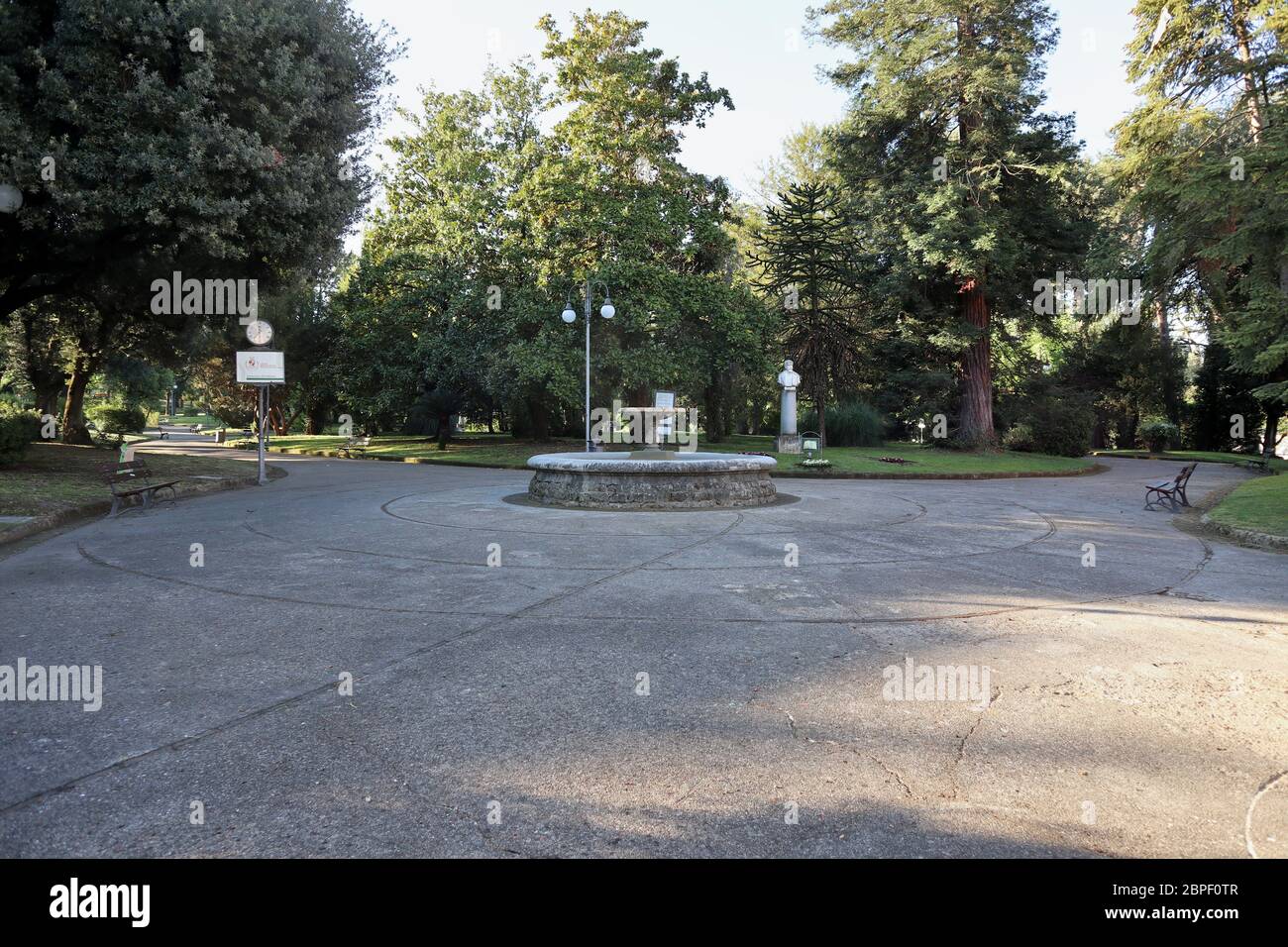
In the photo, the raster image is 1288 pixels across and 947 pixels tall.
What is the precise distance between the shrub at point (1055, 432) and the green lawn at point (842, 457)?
4.98 feet

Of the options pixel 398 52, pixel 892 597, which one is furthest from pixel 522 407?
pixel 892 597

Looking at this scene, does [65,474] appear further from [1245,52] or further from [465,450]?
[1245,52]

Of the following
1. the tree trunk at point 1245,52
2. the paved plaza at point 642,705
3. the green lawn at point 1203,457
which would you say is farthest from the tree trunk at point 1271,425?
the paved plaza at point 642,705

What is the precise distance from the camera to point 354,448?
34.3 metres

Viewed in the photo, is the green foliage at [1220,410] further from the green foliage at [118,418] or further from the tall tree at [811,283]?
the green foliage at [118,418]

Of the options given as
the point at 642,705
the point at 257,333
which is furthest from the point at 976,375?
the point at 642,705

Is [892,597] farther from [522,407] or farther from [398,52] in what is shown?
[522,407]

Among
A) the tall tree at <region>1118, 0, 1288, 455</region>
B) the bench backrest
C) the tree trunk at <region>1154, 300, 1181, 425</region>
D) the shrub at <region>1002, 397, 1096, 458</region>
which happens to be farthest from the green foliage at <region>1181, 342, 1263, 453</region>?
the bench backrest

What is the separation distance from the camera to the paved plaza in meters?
2.94

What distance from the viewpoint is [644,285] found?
2858 cm

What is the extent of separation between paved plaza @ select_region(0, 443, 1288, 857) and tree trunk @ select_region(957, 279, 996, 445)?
77.8 feet
